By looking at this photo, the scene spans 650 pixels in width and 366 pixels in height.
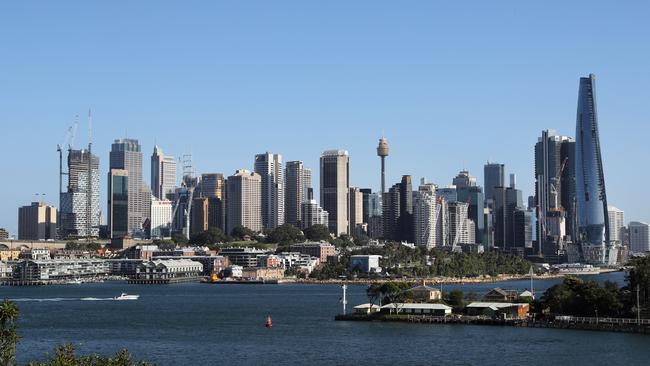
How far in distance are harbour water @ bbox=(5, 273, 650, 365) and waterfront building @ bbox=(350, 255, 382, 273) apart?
260 ft

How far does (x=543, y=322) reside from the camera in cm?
5631

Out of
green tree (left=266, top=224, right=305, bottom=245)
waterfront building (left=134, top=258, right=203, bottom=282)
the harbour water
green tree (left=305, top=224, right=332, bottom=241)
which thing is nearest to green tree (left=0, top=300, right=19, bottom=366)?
the harbour water

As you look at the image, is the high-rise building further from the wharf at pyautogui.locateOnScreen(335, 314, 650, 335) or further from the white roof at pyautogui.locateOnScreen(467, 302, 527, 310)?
the wharf at pyautogui.locateOnScreen(335, 314, 650, 335)

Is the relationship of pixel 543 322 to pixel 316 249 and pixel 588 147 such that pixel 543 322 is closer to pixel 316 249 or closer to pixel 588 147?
pixel 316 249

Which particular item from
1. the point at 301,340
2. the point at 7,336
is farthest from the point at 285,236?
the point at 7,336

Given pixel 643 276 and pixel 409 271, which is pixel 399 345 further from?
pixel 409 271

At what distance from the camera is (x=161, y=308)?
7888 centimetres

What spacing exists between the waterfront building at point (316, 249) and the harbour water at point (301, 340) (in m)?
97.3

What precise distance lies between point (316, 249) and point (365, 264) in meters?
19.7

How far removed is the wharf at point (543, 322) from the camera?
52875mm

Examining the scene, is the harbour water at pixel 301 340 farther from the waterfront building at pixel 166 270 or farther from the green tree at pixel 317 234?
the green tree at pixel 317 234

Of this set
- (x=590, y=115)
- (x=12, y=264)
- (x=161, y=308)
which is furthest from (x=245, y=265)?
(x=161, y=308)

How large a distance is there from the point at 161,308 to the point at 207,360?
3575 cm

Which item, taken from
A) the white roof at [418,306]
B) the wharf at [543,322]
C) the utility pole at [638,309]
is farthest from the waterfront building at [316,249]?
the utility pole at [638,309]
